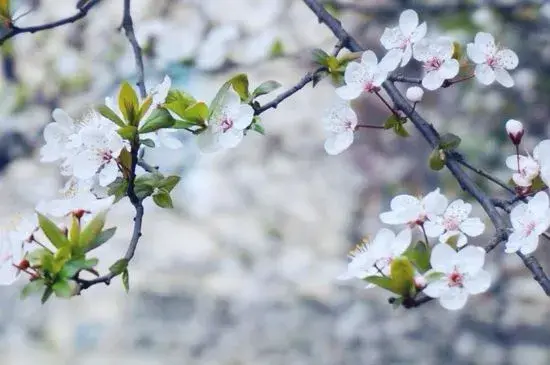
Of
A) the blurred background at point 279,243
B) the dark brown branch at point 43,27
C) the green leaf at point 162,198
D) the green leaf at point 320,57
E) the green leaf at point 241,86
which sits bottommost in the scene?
the blurred background at point 279,243

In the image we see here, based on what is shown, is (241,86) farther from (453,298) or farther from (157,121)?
(453,298)

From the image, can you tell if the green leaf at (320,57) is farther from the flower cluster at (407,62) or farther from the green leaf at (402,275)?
the green leaf at (402,275)

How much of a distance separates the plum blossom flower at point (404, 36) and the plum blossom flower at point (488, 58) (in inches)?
2.0

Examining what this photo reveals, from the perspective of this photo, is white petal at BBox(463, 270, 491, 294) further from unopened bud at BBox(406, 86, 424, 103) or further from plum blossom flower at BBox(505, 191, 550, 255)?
unopened bud at BBox(406, 86, 424, 103)

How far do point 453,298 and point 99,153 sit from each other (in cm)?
31

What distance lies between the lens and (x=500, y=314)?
248 centimetres

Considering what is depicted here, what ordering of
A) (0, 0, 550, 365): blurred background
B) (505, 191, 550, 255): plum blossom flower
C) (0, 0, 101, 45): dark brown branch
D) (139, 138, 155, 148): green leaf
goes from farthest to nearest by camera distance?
(0, 0, 550, 365): blurred background
(0, 0, 101, 45): dark brown branch
(139, 138, 155, 148): green leaf
(505, 191, 550, 255): plum blossom flower

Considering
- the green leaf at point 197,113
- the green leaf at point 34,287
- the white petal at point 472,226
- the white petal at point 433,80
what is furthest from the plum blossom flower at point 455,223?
the green leaf at point 34,287

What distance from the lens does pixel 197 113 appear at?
0.79 metres

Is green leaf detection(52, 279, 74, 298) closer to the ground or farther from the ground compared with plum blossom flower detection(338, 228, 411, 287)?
farther from the ground

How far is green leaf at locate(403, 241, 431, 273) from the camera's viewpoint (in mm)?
721

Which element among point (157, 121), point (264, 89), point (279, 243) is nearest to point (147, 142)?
point (157, 121)

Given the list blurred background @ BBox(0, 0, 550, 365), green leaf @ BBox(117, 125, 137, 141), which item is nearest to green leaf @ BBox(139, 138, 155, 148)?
green leaf @ BBox(117, 125, 137, 141)

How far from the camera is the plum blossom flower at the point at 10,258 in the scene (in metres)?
0.76
